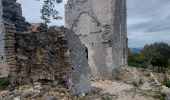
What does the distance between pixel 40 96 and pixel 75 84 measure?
3282mm

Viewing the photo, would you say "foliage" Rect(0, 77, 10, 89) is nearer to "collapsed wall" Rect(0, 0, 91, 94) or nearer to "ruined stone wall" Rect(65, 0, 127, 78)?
"collapsed wall" Rect(0, 0, 91, 94)

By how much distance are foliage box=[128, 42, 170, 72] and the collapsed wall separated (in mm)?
21745

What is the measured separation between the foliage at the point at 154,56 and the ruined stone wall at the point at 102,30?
9329 mm

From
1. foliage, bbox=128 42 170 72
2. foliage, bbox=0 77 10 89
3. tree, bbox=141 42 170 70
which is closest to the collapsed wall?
foliage, bbox=0 77 10 89

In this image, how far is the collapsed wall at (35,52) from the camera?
32.4ft

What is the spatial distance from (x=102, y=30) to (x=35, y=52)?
45.2 ft

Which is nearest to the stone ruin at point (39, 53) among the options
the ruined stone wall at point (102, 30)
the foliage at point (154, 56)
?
the ruined stone wall at point (102, 30)

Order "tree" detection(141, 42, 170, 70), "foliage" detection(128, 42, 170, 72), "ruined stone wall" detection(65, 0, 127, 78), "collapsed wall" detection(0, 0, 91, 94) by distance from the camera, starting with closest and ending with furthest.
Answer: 1. "collapsed wall" detection(0, 0, 91, 94)
2. "ruined stone wall" detection(65, 0, 127, 78)
3. "foliage" detection(128, 42, 170, 72)
4. "tree" detection(141, 42, 170, 70)

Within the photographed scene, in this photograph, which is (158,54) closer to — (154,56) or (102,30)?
(154,56)

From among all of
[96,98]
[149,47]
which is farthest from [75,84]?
[149,47]

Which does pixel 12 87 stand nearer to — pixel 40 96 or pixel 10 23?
pixel 40 96

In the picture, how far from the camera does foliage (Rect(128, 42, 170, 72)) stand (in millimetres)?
35969

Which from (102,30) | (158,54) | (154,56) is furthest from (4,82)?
(158,54)

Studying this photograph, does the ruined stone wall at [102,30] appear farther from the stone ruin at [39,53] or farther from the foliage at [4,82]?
the foliage at [4,82]
